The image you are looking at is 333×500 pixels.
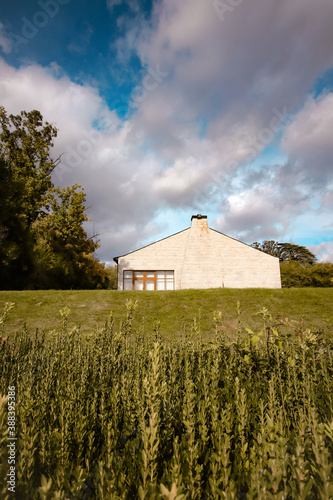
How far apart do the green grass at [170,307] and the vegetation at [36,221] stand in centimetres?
731

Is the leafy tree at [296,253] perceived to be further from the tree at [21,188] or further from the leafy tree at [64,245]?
the tree at [21,188]

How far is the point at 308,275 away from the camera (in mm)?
39719

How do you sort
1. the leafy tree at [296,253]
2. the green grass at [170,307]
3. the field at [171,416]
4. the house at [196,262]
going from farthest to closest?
the leafy tree at [296,253], the house at [196,262], the green grass at [170,307], the field at [171,416]

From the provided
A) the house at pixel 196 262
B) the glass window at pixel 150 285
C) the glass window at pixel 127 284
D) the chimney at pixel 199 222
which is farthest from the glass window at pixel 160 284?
the chimney at pixel 199 222

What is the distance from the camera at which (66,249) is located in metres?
26.7

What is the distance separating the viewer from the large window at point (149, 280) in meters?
26.4

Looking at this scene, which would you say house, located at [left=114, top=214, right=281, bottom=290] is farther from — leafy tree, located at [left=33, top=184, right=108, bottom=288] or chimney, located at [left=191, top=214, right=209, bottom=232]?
leafy tree, located at [left=33, top=184, right=108, bottom=288]

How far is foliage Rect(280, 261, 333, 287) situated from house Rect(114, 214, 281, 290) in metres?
15.5

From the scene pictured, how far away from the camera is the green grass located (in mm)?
11633

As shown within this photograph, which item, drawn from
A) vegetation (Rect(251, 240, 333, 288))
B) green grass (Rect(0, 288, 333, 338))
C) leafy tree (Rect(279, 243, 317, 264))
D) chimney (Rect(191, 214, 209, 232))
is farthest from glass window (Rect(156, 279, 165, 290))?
leafy tree (Rect(279, 243, 317, 264))

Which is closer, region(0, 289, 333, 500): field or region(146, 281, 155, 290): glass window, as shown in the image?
region(0, 289, 333, 500): field

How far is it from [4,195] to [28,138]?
11.4 meters

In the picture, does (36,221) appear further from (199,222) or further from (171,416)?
(171,416)

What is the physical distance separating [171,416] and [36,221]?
2571cm
